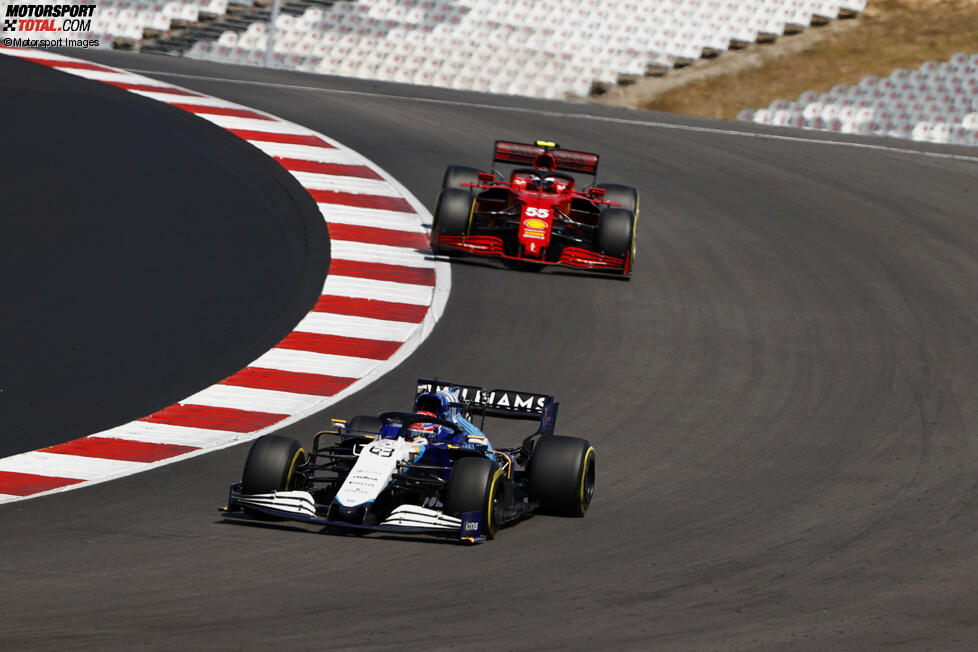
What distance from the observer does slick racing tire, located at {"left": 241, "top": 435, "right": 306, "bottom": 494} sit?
9.09 meters

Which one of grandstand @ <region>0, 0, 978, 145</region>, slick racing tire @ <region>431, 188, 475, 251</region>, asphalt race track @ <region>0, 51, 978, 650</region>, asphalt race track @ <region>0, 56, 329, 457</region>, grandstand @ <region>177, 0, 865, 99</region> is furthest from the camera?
grandstand @ <region>177, 0, 865, 99</region>

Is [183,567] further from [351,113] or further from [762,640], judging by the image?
[351,113]

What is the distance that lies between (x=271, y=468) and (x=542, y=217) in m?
7.80

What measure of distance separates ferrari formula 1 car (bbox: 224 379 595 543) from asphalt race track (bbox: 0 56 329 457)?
2.84m

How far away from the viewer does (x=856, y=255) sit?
18.3 meters

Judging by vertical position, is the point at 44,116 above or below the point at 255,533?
above

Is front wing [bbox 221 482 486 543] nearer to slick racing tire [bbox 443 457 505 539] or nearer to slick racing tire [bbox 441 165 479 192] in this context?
slick racing tire [bbox 443 457 505 539]

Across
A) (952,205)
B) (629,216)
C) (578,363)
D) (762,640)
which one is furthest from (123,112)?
(762,640)

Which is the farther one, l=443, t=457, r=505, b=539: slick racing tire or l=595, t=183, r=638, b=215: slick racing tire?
l=595, t=183, r=638, b=215: slick racing tire

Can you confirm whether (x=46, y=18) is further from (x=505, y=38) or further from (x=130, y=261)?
(x=130, y=261)

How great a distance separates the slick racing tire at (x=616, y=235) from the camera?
1638 centimetres

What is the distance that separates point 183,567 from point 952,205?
15.9 m

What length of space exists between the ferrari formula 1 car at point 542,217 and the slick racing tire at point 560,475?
7002mm

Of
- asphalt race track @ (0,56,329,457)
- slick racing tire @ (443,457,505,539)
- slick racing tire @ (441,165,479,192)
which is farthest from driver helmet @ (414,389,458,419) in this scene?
slick racing tire @ (441,165,479,192)
